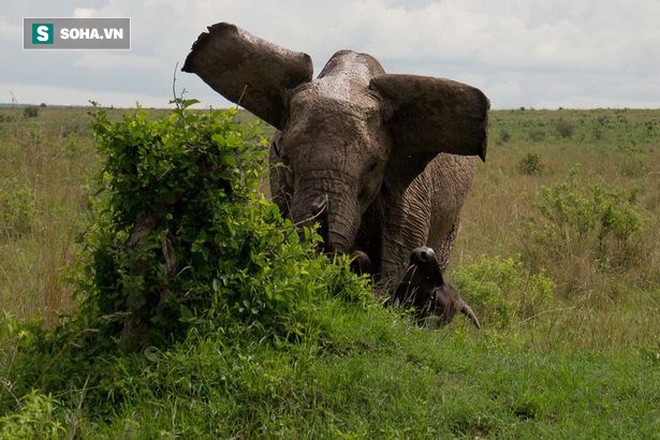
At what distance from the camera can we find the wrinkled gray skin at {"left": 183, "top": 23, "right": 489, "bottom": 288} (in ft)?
19.1

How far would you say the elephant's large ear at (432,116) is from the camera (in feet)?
20.7

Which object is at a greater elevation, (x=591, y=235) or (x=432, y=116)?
(x=432, y=116)

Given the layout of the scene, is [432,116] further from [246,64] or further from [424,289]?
[246,64]

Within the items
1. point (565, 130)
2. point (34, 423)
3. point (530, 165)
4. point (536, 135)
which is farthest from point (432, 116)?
point (565, 130)

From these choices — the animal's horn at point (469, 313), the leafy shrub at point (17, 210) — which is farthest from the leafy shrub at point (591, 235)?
the leafy shrub at point (17, 210)

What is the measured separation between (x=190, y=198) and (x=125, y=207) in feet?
1.11

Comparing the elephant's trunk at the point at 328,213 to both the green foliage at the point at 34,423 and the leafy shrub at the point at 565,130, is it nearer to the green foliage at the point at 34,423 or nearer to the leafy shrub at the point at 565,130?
the green foliage at the point at 34,423

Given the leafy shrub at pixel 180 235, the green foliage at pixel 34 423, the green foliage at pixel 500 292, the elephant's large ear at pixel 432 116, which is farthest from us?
the green foliage at pixel 500 292

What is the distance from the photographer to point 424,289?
20.2 ft

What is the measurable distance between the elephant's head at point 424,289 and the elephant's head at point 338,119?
45 cm

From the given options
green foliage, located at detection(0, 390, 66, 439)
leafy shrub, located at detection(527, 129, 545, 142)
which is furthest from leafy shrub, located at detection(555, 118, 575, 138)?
green foliage, located at detection(0, 390, 66, 439)

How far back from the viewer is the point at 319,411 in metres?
4.46

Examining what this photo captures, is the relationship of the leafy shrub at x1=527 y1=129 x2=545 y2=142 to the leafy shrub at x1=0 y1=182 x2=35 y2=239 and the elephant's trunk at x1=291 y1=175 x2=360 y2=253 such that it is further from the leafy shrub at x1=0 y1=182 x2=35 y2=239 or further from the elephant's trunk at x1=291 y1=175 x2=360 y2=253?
the elephant's trunk at x1=291 y1=175 x2=360 y2=253

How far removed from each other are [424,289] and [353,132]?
1.14 m
